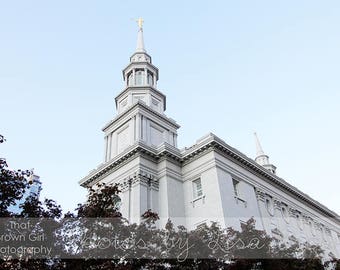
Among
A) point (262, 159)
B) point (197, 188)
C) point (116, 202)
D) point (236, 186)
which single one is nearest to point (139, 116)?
point (197, 188)

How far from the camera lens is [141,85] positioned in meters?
34.7

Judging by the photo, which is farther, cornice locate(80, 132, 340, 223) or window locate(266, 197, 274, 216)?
window locate(266, 197, 274, 216)

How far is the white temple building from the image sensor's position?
24547 mm

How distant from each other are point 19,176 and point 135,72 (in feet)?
84.3

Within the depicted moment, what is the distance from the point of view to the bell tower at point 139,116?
1187 inches

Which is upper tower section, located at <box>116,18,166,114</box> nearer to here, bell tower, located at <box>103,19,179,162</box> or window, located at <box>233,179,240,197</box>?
bell tower, located at <box>103,19,179,162</box>

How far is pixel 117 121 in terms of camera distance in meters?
32.4

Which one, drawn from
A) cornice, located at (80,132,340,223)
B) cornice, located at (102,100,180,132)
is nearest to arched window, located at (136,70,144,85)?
cornice, located at (102,100,180,132)

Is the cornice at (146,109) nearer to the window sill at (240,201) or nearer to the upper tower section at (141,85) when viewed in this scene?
the upper tower section at (141,85)

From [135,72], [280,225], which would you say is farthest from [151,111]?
[280,225]

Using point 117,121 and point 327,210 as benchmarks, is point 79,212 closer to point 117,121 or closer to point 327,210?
point 117,121

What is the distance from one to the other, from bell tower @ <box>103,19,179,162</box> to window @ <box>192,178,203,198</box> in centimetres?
459

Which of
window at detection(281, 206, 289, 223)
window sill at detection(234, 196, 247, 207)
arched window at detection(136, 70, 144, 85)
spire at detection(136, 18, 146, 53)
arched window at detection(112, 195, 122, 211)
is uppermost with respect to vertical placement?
spire at detection(136, 18, 146, 53)

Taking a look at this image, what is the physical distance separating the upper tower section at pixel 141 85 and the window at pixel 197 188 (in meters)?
9.67
